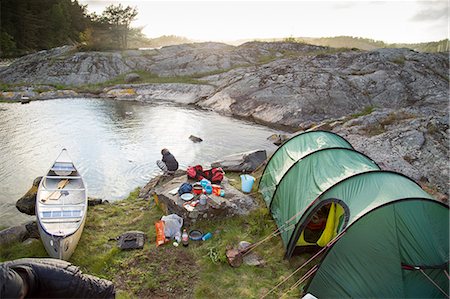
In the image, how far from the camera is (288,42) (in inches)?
2474

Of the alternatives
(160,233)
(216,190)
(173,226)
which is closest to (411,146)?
(216,190)

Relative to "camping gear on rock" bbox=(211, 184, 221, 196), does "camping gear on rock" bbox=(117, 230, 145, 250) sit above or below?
below

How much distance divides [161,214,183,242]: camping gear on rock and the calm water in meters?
4.87

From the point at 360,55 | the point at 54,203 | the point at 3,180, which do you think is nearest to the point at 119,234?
the point at 54,203

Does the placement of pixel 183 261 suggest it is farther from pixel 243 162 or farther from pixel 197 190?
pixel 243 162

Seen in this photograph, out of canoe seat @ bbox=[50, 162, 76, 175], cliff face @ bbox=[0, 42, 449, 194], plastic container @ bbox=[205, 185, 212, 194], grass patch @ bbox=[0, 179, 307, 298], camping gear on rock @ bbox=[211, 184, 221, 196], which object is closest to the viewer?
grass patch @ bbox=[0, 179, 307, 298]

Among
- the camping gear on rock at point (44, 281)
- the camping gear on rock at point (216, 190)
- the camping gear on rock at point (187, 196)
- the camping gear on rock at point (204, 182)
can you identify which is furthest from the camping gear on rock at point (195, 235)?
the camping gear on rock at point (44, 281)

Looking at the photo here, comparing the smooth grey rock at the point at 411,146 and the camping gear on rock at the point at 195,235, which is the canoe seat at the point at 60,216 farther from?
the smooth grey rock at the point at 411,146

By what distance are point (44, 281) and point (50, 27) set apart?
8199 cm

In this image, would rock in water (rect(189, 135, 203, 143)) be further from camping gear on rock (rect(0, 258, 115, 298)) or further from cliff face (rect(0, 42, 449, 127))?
camping gear on rock (rect(0, 258, 115, 298))

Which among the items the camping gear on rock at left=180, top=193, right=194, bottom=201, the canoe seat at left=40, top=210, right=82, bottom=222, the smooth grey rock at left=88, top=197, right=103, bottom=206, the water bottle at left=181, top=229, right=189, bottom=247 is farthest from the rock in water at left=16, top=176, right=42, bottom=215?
the water bottle at left=181, top=229, right=189, bottom=247

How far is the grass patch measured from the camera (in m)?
7.88

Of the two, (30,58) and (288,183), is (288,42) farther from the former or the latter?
(288,183)

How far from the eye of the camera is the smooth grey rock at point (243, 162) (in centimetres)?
1611
